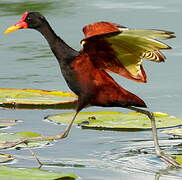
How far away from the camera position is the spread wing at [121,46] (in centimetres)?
640

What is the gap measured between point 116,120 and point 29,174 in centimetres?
179

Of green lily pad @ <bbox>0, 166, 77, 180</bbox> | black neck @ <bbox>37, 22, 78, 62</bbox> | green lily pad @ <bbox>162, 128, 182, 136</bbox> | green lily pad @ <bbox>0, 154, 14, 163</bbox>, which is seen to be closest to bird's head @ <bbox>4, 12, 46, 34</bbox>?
black neck @ <bbox>37, 22, 78, 62</bbox>

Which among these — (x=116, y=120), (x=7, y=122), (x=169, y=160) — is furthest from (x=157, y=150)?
(x=7, y=122)

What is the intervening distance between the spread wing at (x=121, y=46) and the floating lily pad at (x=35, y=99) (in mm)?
1318

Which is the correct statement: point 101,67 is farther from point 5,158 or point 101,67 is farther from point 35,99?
point 35,99

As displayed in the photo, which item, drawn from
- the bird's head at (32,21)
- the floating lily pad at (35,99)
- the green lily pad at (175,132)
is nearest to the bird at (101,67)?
the bird's head at (32,21)

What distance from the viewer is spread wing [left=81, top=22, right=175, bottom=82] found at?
6398mm

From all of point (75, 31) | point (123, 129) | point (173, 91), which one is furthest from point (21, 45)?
point (123, 129)

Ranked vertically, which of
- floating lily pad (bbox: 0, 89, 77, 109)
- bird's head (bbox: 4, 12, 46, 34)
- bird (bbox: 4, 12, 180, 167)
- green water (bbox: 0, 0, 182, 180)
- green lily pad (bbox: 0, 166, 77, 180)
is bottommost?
green water (bbox: 0, 0, 182, 180)

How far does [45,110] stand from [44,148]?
46.6 inches

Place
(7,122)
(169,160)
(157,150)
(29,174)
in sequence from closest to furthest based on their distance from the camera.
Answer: (29,174)
(169,160)
(157,150)
(7,122)

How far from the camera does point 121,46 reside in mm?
6828

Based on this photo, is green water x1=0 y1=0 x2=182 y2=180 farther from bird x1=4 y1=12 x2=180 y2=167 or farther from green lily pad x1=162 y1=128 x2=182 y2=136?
bird x1=4 y1=12 x2=180 y2=167

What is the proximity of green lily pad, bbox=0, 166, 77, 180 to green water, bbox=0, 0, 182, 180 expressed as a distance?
1.30 feet
